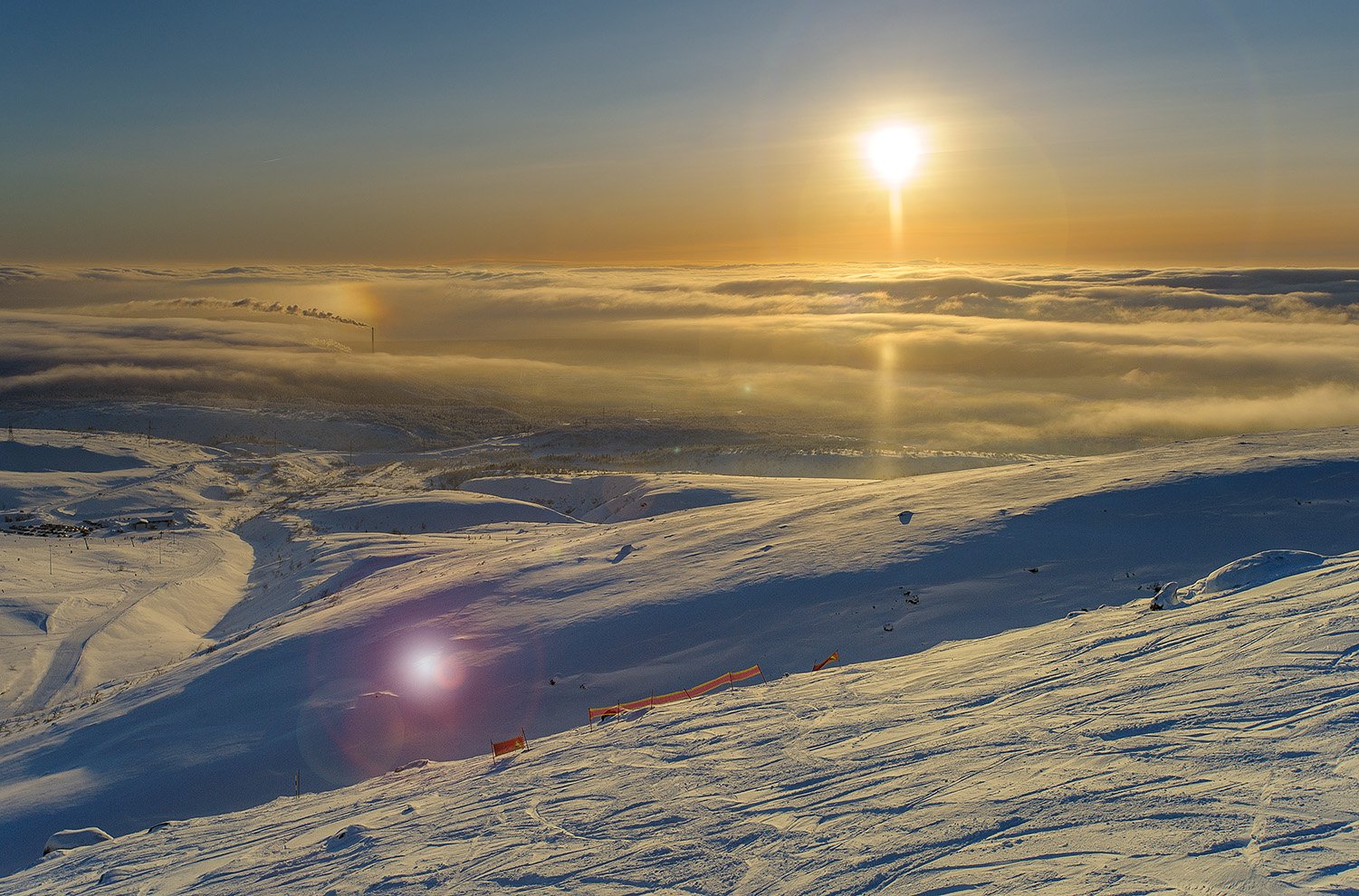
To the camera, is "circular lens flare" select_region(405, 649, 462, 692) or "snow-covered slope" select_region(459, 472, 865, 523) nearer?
"circular lens flare" select_region(405, 649, 462, 692)

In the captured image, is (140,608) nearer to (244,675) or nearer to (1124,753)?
(244,675)

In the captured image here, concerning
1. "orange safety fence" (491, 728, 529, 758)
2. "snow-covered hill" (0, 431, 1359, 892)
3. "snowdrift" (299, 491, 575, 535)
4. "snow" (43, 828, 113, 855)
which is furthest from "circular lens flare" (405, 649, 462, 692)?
"snowdrift" (299, 491, 575, 535)

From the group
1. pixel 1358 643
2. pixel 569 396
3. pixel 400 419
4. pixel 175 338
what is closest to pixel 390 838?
pixel 1358 643

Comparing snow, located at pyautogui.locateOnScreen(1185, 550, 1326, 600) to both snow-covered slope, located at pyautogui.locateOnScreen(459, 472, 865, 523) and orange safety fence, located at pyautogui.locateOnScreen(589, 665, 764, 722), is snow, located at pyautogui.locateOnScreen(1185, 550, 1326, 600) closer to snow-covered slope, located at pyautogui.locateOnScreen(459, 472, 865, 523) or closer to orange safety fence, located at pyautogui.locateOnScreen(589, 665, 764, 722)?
orange safety fence, located at pyautogui.locateOnScreen(589, 665, 764, 722)

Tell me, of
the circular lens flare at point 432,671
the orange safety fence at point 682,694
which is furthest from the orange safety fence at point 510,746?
the circular lens flare at point 432,671

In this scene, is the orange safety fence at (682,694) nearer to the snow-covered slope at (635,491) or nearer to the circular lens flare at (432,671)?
the circular lens flare at (432,671)


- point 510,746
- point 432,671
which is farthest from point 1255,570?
point 432,671

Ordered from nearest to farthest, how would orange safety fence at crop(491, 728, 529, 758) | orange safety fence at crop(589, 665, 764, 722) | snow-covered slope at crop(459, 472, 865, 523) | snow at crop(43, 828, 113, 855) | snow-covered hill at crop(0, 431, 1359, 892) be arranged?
1. snow at crop(43, 828, 113, 855)
2. orange safety fence at crop(491, 728, 529, 758)
3. orange safety fence at crop(589, 665, 764, 722)
4. snow-covered hill at crop(0, 431, 1359, 892)
5. snow-covered slope at crop(459, 472, 865, 523)
